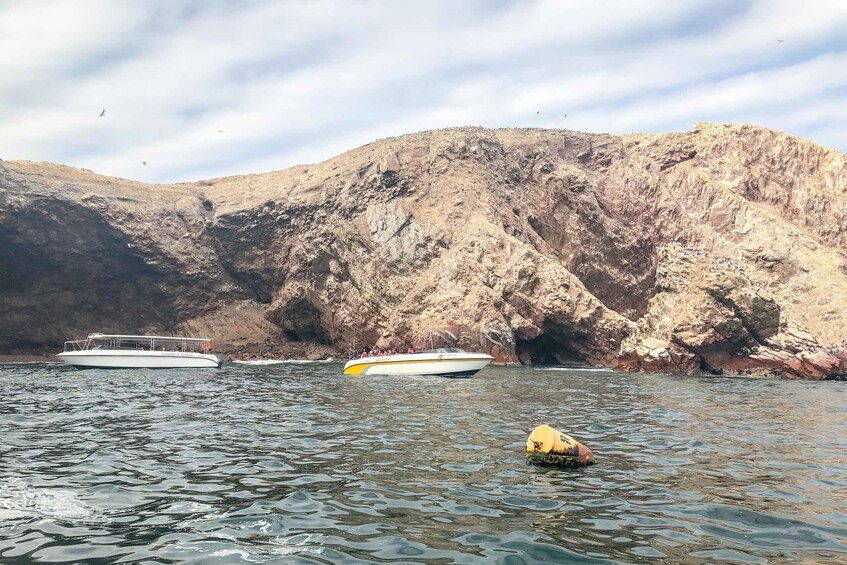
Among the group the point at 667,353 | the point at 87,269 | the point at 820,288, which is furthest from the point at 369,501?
the point at 87,269

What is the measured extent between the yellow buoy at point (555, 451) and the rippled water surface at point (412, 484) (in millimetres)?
338

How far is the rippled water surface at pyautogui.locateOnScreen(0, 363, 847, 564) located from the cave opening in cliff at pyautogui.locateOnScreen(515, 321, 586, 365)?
3206 cm

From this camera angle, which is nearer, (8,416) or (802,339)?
(8,416)

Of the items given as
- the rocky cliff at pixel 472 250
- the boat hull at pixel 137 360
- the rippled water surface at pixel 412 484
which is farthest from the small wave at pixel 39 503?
the rocky cliff at pixel 472 250

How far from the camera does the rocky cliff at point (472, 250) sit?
52844 mm

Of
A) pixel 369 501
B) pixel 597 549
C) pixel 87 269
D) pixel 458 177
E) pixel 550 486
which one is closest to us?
pixel 597 549

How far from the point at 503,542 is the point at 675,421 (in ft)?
44.6

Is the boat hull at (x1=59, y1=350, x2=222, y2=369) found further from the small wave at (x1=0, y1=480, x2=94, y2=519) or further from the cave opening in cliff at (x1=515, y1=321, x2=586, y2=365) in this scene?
the small wave at (x1=0, y1=480, x2=94, y2=519)

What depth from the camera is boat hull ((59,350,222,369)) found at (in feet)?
159

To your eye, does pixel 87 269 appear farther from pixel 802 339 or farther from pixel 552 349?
pixel 802 339

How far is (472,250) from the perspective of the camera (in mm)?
58906

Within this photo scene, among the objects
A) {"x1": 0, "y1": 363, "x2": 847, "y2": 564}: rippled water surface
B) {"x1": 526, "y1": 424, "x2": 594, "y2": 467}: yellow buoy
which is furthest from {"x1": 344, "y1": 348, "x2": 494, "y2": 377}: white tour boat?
{"x1": 526, "y1": 424, "x2": 594, "y2": 467}: yellow buoy

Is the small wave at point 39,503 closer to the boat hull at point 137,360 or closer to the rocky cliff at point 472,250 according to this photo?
the boat hull at point 137,360

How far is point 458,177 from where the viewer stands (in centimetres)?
6956
